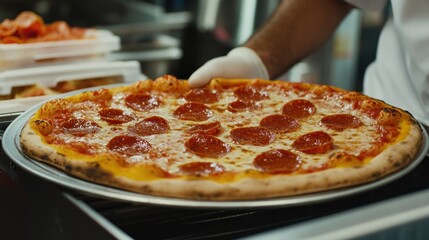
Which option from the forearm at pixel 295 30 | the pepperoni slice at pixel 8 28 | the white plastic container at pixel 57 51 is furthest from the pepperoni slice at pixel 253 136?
the pepperoni slice at pixel 8 28

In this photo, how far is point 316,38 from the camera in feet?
7.04

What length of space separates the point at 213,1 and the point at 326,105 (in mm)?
2656

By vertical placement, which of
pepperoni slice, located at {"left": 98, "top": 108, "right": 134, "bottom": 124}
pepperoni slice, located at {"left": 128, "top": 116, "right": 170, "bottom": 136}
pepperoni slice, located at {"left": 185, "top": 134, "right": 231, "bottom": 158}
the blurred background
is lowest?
the blurred background

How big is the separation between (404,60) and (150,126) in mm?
829

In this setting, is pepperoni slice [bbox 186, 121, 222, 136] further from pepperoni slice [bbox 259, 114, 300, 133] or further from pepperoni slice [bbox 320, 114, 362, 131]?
pepperoni slice [bbox 320, 114, 362, 131]

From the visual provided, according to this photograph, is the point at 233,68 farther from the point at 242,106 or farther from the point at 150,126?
the point at 150,126

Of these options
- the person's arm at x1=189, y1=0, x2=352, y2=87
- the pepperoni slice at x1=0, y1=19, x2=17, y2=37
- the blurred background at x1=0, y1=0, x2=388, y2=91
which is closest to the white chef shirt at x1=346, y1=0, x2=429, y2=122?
the person's arm at x1=189, y1=0, x2=352, y2=87

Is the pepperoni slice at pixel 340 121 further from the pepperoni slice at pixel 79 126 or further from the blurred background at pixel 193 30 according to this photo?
the blurred background at pixel 193 30

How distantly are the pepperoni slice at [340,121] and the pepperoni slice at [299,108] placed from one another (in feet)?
0.23

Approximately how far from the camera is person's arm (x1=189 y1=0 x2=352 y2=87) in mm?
1931

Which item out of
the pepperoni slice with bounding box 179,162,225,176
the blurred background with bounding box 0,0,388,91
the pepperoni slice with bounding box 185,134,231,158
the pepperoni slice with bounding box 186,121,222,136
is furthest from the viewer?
the blurred background with bounding box 0,0,388,91

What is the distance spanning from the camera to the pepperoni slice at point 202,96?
1651 millimetres

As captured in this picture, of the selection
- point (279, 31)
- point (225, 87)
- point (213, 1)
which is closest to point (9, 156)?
point (225, 87)

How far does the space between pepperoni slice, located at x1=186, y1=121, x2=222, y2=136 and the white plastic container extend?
32.3 inches
